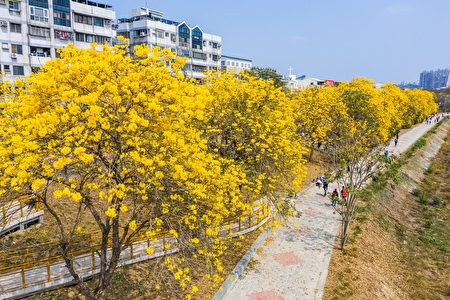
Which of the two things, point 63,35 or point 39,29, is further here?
point 63,35

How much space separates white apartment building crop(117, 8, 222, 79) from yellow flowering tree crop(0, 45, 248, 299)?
47.0m

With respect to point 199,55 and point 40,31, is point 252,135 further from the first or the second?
point 199,55

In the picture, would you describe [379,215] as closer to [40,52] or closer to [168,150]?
[168,150]

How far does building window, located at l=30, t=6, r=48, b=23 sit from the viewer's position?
39.1 metres

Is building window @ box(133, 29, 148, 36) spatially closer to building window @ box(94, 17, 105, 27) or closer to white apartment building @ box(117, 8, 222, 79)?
white apartment building @ box(117, 8, 222, 79)

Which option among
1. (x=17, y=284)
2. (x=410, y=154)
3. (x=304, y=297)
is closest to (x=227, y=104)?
(x=304, y=297)

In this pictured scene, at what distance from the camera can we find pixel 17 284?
1275cm

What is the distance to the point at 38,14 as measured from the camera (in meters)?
39.6

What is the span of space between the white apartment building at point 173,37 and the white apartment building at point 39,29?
44.7 feet

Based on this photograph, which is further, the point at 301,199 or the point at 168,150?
the point at 301,199

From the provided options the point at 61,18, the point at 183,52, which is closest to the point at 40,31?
the point at 61,18

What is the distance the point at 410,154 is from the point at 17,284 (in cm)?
4618

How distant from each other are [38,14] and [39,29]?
163cm

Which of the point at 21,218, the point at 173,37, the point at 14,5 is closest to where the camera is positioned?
the point at 21,218
